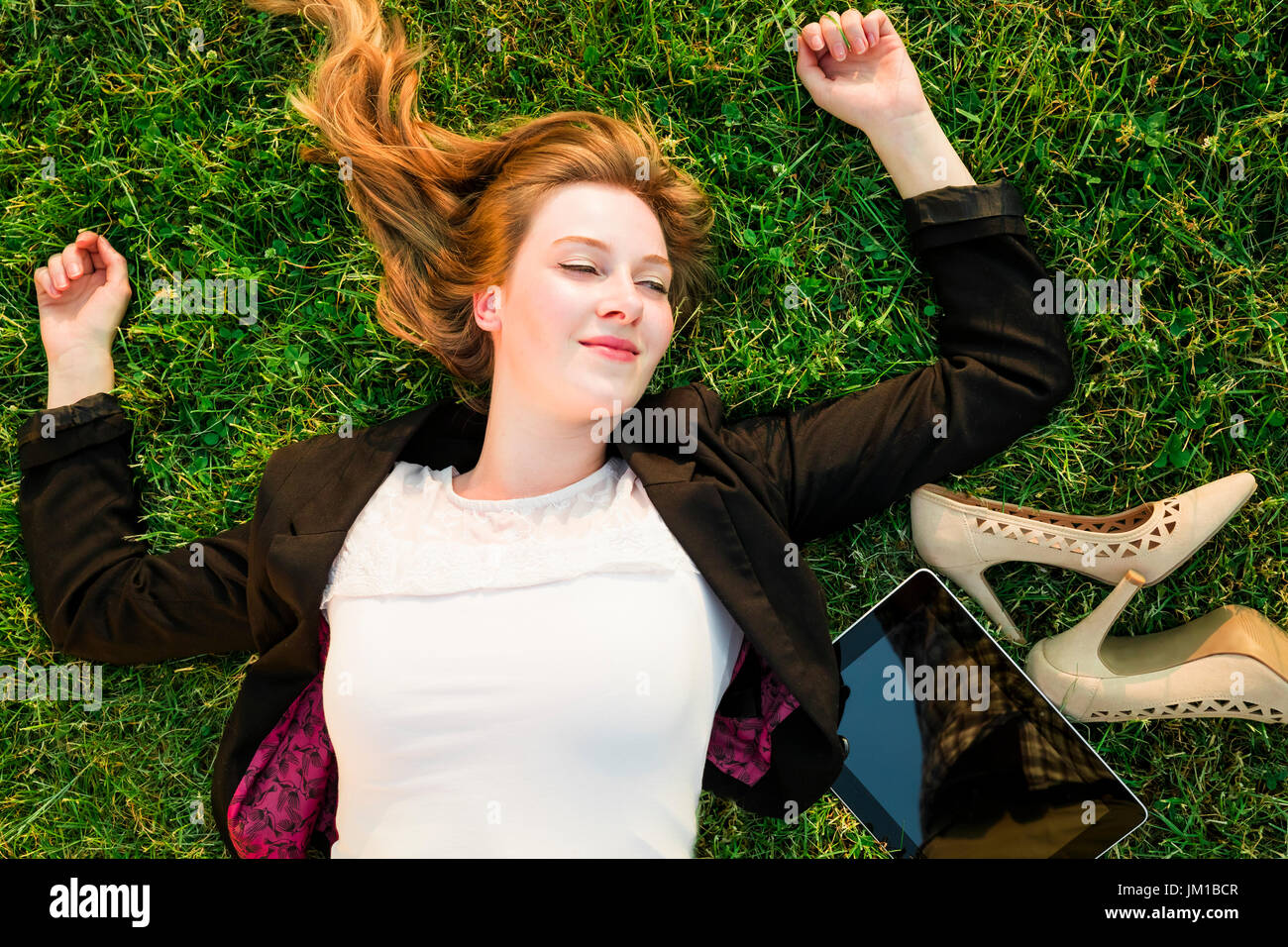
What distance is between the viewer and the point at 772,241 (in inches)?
137

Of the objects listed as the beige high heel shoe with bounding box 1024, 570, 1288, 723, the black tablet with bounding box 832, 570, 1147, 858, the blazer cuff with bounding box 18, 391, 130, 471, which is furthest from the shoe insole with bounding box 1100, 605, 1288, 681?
the blazer cuff with bounding box 18, 391, 130, 471

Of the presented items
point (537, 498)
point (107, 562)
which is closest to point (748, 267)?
point (537, 498)

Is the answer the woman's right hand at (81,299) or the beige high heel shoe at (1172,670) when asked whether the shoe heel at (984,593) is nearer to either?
the beige high heel shoe at (1172,670)

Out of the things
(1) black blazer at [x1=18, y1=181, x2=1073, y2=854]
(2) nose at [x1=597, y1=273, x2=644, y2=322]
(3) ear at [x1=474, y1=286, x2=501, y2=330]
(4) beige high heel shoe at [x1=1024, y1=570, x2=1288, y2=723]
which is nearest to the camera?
(2) nose at [x1=597, y1=273, x2=644, y2=322]

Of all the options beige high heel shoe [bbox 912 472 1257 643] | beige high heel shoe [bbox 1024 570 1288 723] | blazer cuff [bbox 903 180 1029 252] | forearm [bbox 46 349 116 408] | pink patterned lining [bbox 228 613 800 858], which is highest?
blazer cuff [bbox 903 180 1029 252]

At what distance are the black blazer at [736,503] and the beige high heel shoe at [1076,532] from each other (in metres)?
0.20

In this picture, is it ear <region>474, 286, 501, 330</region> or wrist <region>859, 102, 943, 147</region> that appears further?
wrist <region>859, 102, 943, 147</region>

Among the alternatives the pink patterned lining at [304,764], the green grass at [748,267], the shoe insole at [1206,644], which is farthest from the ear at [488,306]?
the shoe insole at [1206,644]

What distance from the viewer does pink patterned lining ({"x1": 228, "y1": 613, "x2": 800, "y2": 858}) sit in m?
3.11

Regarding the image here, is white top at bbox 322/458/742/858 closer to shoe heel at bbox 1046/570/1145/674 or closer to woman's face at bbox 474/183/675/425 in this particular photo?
woman's face at bbox 474/183/675/425

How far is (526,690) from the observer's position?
2643 mm

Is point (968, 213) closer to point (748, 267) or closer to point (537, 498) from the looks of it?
point (748, 267)

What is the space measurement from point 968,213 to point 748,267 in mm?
812

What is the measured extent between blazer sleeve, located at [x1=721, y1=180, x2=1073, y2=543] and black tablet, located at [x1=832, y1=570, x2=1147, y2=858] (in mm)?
458
